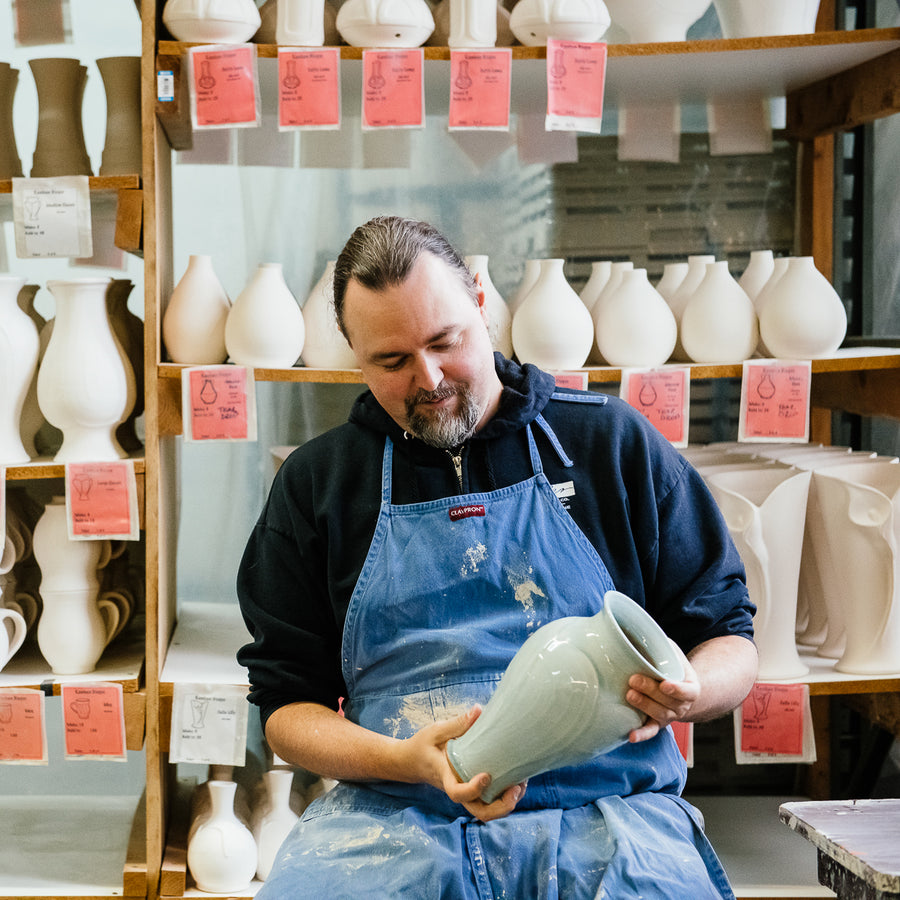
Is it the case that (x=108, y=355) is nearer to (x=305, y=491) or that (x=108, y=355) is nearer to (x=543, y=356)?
(x=305, y=491)

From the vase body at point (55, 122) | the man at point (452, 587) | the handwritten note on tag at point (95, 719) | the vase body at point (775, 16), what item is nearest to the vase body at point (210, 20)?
the vase body at point (55, 122)

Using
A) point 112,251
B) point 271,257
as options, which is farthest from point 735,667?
point 112,251

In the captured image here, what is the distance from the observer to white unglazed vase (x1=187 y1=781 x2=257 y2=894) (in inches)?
74.1

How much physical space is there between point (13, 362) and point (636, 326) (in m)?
1.11

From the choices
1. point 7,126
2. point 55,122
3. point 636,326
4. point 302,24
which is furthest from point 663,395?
point 7,126

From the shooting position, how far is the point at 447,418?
4.26 feet

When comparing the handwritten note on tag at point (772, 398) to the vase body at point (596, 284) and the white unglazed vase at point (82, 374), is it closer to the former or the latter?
the vase body at point (596, 284)

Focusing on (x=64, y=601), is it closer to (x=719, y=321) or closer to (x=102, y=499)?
(x=102, y=499)

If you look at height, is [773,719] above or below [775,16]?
below

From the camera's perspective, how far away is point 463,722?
105cm

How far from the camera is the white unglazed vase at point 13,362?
183 centimetres

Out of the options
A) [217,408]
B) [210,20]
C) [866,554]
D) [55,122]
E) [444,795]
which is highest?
[210,20]

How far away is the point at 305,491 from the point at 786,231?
4.66ft

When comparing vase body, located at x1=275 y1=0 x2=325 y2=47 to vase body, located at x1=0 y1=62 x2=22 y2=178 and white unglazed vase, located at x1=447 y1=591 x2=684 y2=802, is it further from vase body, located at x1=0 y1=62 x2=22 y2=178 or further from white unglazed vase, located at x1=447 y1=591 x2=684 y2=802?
white unglazed vase, located at x1=447 y1=591 x2=684 y2=802
